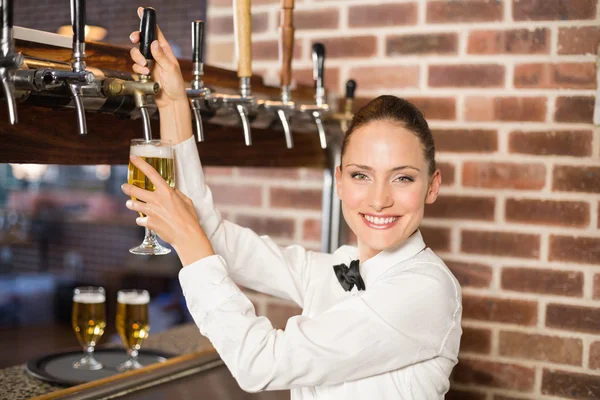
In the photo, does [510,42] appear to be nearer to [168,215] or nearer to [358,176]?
[358,176]

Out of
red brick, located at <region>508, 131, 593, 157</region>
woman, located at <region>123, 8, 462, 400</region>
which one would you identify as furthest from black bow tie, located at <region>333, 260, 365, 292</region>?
red brick, located at <region>508, 131, 593, 157</region>

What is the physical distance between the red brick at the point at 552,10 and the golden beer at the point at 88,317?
50.3 inches

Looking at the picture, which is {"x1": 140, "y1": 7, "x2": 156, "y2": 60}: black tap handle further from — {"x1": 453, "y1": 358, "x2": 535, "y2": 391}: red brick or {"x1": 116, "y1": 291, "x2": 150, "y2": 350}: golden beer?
{"x1": 453, "y1": 358, "x2": 535, "y2": 391}: red brick

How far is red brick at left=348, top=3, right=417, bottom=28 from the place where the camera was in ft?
6.75

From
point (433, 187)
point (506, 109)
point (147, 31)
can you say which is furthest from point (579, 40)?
point (147, 31)

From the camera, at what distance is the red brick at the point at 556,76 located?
1844mm

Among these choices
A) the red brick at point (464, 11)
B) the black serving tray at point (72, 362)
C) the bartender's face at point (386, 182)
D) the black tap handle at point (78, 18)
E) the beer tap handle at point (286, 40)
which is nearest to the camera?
the black tap handle at point (78, 18)

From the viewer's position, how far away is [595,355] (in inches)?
72.9

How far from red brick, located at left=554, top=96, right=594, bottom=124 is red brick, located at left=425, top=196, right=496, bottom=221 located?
0.28 m

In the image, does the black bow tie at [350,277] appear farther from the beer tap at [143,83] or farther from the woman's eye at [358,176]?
the beer tap at [143,83]

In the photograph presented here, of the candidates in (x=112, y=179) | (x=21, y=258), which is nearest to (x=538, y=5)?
(x=112, y=179)

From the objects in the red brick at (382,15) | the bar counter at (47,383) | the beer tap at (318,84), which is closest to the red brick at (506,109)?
the red brick at (382,15)

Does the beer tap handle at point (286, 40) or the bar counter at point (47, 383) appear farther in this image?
the beer tap handle at point (286, 40)

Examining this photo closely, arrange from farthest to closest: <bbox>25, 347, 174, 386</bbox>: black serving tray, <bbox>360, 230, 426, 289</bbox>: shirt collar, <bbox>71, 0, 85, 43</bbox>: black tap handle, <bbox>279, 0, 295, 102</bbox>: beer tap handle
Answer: <bbox>279, 0, 295, 102</bbox>: beer tap handle < <bbox>25, 347, 174, 386</bbox>: black serving tray < <bbox>360, 230, 426, 289</bbox>: shirt collar < <bbox>71, 0, 85, 43</bbox>: black tap handle
